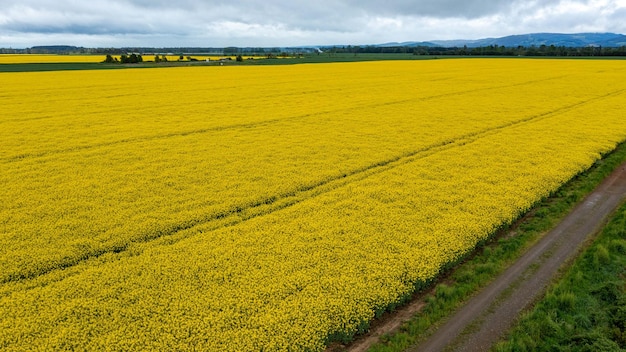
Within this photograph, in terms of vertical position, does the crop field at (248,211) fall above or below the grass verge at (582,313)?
above

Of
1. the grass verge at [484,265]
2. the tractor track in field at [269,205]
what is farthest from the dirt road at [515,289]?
the tractor track in field at [269,205]

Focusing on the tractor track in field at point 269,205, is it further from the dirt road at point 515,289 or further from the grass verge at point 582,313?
the grass verge at point 582,313

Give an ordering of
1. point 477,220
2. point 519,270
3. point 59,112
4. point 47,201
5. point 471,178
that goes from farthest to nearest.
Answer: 1. point 59,112
2. point 471,178
3. point 47,201
4. point 477,220
5. point 519,270

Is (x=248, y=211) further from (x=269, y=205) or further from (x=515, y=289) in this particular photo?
(x=515, y=289)

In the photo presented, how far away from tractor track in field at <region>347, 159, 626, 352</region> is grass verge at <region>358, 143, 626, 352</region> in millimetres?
148

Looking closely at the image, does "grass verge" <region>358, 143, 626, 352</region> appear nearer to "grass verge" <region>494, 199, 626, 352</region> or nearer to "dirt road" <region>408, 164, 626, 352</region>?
"dirt road" <region>408, 164, 626, 352</region>

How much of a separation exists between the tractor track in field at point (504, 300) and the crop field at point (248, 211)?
0.42 meters

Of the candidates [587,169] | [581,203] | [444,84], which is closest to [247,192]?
[581,203]

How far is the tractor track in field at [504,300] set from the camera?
314 inches

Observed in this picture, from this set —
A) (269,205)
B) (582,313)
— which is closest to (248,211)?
(269,205)

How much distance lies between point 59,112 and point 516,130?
30.6m

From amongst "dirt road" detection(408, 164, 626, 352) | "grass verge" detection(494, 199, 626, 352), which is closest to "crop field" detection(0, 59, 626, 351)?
"dirt road" detection(408, 164, 626, 352)

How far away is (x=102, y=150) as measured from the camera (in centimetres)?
1991

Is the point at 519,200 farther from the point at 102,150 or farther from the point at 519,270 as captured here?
the point at 102,150
